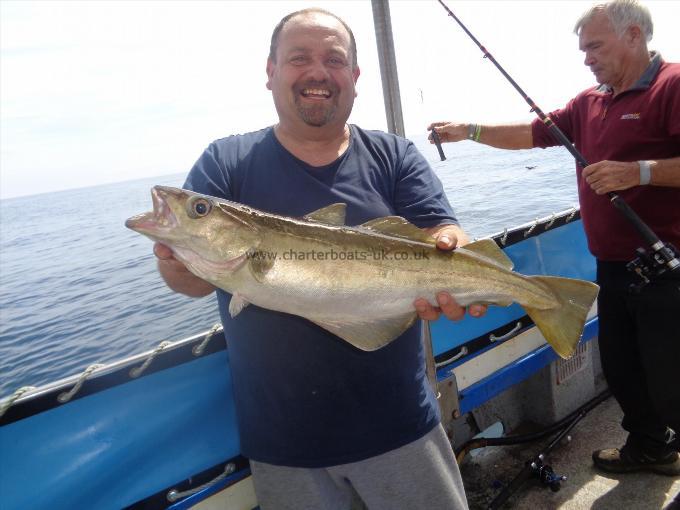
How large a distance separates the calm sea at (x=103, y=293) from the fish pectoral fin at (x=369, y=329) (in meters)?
8.23

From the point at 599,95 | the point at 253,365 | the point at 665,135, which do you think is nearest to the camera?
the point at 253,365

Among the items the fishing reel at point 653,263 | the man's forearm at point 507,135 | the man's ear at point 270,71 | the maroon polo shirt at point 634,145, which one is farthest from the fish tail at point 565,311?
the man's forearm at point 507,135

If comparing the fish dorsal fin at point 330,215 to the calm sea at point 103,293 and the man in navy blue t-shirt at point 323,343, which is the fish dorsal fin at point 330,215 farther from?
the calm sea at point 103,293

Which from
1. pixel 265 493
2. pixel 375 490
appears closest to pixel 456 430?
pixel 375 490

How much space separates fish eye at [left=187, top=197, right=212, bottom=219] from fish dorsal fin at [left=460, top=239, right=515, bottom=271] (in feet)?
4.88

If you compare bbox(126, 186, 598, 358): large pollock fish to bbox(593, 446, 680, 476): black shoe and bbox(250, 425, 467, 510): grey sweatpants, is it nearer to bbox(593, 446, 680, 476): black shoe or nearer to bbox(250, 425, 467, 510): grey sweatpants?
bbox(250, 425, 467, 510): grey sweatpants

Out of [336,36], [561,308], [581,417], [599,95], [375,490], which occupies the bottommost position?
[581,417]

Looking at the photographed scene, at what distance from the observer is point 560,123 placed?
4.66 meters

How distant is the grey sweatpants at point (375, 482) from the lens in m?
2.52

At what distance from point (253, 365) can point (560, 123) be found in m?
4.03

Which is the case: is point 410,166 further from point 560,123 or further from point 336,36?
point 560,123

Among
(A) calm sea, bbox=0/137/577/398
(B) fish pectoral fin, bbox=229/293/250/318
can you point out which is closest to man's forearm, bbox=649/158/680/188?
(B) fish pectoral fin, bbox=229/293/250/318

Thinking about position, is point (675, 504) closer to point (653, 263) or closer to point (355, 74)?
point (653, 263)

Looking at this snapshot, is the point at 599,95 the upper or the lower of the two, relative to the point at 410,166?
upper
